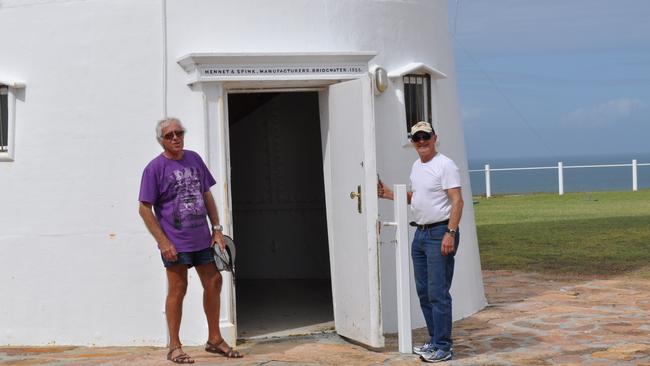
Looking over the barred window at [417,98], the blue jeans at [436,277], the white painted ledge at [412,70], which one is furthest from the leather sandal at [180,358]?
the white painted ledge at [412,70]

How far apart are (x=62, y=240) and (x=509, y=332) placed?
4.08m

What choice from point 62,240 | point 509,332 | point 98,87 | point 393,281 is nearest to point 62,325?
point 62,240

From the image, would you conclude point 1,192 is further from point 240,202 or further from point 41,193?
point 240,202

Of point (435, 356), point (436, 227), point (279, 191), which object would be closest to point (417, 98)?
point (436, 227)

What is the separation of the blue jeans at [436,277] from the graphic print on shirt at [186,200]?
1.73 meters

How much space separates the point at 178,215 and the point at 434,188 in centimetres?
196

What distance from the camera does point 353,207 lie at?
9453 millimetres

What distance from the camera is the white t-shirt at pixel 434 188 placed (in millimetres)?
8516

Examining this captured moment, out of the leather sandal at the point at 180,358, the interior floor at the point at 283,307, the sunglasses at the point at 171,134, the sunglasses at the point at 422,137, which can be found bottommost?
the leather sandal at the point at 180,358

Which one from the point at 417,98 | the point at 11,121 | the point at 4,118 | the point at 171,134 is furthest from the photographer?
the point at 417,98

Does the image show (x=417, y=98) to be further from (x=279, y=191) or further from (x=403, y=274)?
(x=279, y=191)

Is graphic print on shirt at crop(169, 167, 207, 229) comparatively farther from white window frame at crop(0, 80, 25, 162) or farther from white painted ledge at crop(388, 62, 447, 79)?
white painted ledge at crop(388, 62, 447, 79)

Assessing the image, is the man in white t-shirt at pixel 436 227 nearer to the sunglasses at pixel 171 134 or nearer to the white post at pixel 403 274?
the white post at pixel 403 274

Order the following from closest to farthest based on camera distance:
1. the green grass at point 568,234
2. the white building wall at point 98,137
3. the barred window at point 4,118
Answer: the white building wall at point 98,137 < the barred window at point 4,118 < the green grass at point 568,234
